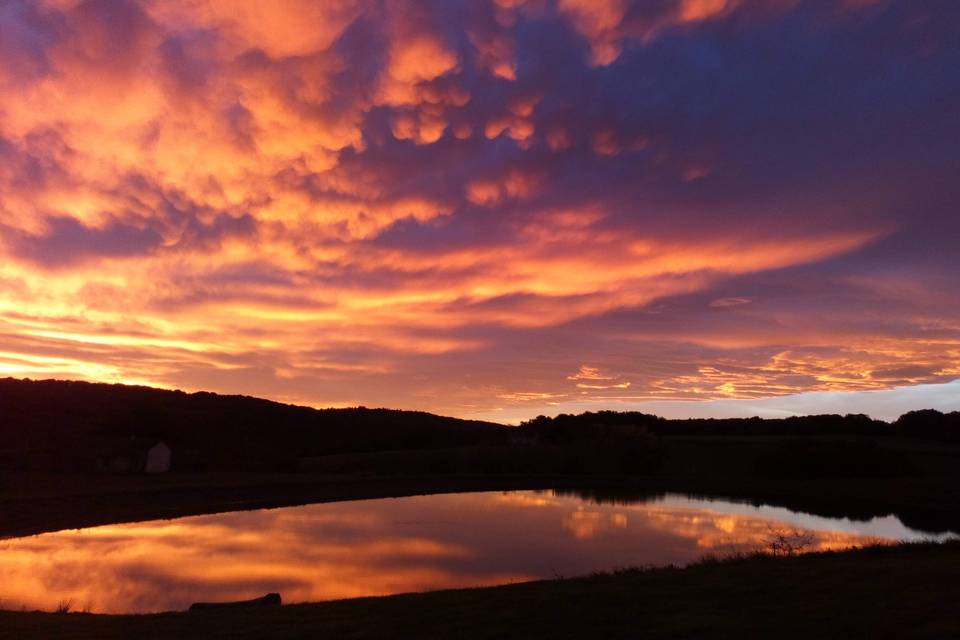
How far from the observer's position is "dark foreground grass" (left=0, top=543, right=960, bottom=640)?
10.4 meters

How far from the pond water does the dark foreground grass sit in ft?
22.8

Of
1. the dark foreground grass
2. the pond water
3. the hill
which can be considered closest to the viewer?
the dark foreground grass

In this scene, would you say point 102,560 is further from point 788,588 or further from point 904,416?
point 904,416

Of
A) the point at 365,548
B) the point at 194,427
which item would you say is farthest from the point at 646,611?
the point at 194,427

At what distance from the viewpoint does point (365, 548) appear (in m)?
31.3

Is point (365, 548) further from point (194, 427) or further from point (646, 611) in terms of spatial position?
point (194, 427)

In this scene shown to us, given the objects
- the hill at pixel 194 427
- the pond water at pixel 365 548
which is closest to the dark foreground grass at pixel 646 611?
the pond water at pixel 365 548

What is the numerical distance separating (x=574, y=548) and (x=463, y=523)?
11358 millimetres

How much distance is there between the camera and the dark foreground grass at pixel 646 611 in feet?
34.3

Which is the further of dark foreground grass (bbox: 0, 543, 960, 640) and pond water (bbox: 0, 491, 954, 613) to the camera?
pond water (bbox: 0, 491, 954, 613)

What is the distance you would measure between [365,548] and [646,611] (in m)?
21.4

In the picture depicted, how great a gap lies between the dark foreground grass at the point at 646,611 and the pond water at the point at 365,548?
22.8 feet

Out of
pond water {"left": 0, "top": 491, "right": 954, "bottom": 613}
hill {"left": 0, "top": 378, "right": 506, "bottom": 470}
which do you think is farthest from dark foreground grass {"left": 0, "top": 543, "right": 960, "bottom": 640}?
hill {"left": 0, "top": 378, "right": 506, "bottom": 470}

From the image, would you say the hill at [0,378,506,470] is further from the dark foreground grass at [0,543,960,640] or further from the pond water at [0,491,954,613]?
the dark foreground grass at [0,543,960,640]
